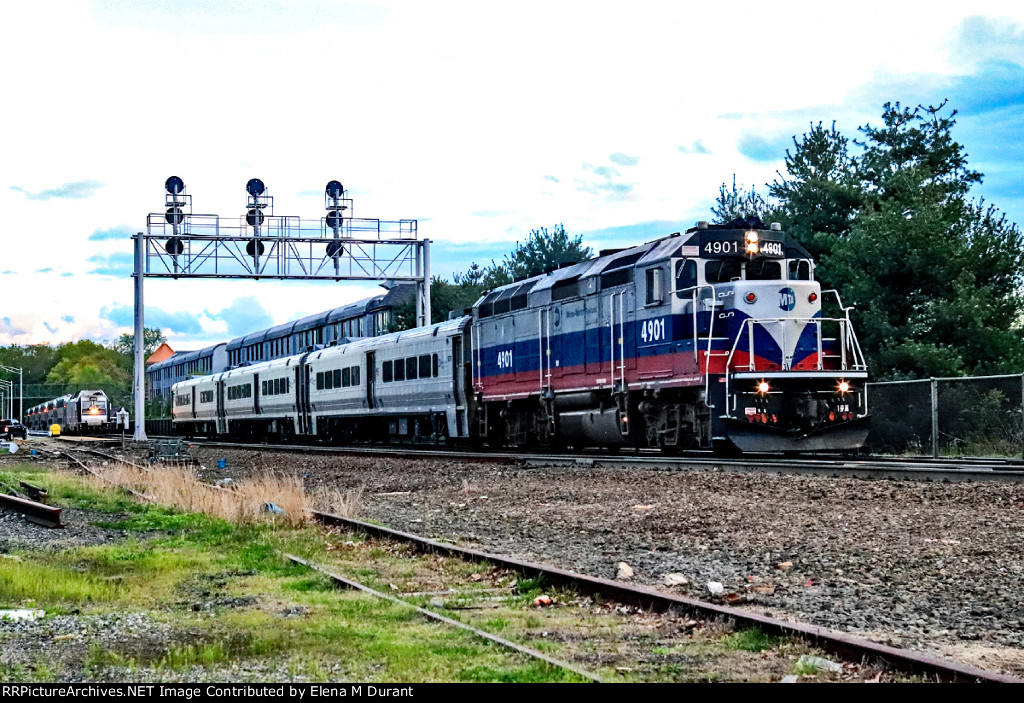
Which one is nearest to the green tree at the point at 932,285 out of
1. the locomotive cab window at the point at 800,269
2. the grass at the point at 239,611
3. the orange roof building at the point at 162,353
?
the locomotive cab window at the point at 800,269

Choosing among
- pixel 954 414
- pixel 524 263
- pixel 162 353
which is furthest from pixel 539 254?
pixel 162 353

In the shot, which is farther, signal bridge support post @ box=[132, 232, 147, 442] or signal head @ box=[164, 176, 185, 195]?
signal bridge support post @ box=[132, 232, 147, 442]

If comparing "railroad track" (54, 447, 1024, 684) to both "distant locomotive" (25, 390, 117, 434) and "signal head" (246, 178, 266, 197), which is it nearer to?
"signal head" (246, 178, 266, 197)

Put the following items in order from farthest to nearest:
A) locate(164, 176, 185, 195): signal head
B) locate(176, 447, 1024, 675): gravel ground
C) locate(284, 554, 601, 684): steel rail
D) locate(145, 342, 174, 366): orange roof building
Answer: locate(145, 342, 174, 366): orange roof building, locate(164, 176, 185, 195): signal head, locate(176, 447, 1024, 675): gravel ground, locate(284, 554, 601, 684): steel rail

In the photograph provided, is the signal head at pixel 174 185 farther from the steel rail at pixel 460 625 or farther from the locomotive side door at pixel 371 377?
the steel rail at pixel 460 625

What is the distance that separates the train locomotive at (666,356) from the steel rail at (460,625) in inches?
445

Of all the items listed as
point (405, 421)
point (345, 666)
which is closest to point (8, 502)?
point (345, 666)

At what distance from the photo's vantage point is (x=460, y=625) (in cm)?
700

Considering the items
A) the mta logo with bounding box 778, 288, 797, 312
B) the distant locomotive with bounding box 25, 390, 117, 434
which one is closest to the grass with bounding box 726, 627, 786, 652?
the mta logo with bounding box 778, 288, 797, 312

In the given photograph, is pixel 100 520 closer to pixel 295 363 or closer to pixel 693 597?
pixel 693 597

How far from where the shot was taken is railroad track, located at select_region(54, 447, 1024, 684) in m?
5.38

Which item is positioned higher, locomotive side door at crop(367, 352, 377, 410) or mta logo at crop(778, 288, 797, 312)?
mta logo at crop(778, 288, 797, 312)

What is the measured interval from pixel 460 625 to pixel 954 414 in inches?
749

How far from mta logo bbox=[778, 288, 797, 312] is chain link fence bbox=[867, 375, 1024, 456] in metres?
4.25
